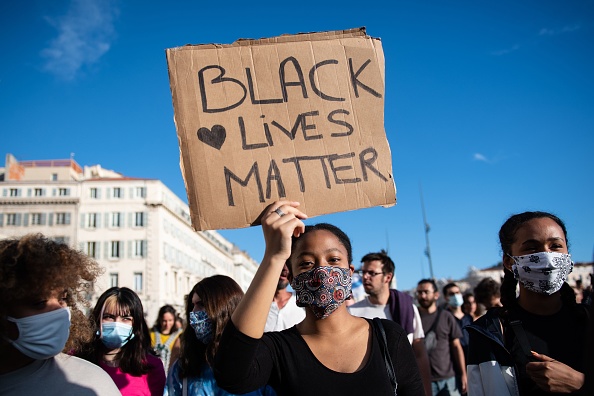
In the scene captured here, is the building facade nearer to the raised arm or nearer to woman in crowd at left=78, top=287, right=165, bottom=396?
woman in crowd at left=78, top=287, right=165, bottom=396

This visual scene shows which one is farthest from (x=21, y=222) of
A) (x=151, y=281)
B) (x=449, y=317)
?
(x=449, y=317)

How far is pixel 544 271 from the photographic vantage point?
2648 millimetres

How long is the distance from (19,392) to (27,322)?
26 centimetres

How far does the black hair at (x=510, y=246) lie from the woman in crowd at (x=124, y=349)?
2705 millimetres

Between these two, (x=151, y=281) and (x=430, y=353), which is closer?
(x=430, y=353)

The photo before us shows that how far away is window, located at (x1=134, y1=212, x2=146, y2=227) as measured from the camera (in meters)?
58.3

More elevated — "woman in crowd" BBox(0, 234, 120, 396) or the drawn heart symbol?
the drawn heart symbol

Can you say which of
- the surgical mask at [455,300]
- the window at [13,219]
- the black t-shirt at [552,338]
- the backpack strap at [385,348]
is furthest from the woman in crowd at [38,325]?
the window at [13,219]

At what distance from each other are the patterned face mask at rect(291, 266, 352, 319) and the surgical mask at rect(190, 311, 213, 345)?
1462 mm

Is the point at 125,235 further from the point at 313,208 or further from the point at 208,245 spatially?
the point at 313,208

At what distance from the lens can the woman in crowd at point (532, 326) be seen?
8.23ft

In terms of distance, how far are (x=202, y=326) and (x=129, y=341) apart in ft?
2.66

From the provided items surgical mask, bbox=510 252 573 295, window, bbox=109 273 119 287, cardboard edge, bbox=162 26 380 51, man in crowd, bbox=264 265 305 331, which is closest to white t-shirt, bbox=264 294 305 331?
man in crowd, bbox=264 265 305 331

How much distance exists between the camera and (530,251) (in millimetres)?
2738
